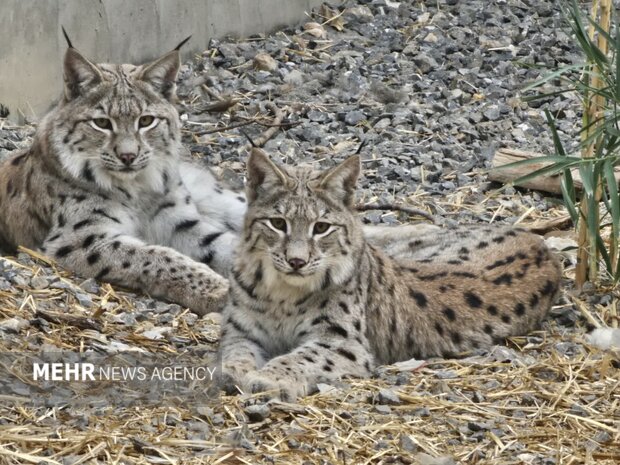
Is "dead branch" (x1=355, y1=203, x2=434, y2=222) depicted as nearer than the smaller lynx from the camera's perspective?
No

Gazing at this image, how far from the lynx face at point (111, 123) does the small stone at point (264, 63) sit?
3.64m

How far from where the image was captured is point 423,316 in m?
7.81

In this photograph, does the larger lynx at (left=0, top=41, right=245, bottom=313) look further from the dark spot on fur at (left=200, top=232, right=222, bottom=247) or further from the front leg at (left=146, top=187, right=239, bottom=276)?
the dark spot on fur at (left=200, top=232, right=222, bottom=247)

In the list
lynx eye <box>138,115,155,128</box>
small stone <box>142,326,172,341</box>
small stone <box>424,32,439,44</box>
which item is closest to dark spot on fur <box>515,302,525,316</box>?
small stone <box>142,326,172,341</box>

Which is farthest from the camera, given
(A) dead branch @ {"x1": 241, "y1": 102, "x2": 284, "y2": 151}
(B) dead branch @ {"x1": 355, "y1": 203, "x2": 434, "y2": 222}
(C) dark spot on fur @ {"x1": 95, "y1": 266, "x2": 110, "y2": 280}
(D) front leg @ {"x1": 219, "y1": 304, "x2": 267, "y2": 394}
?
(A) dead branch @ {"x1": 241, "y1": 102, "x2": 284, "y2": 151}

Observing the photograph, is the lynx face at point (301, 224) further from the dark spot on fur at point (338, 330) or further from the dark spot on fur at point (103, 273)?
the dark spot on fur at point (103, 273)

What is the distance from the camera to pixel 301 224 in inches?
289

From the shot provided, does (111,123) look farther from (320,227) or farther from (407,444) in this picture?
(407,444)

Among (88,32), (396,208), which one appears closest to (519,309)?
(396,208)

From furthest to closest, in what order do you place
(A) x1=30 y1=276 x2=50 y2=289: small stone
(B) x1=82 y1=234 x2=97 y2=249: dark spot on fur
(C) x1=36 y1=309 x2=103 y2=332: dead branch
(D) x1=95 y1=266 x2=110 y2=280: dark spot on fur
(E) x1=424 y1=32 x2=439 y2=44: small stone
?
(E) x1=424 y1=32 x2=439 y2=44: small stone → (B) x1=82 y1=234 x2=97 y2=249: dark spot on fur → (D) x1=95 y1=266 x2=110 y2=280: dark spot on fur → (A) x1=30 y1=276 x2=50 y2=289: small stone → (C) x1=36 y1=309 x2=103 y2=332: dead branch

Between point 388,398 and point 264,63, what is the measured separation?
22.2 ft

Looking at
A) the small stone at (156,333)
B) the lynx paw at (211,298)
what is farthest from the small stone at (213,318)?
the small stone at (156,333)

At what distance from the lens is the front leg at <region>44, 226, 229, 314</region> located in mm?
8805

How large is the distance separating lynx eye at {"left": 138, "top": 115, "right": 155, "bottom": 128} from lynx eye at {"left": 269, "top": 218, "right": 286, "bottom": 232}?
83.7 inches
